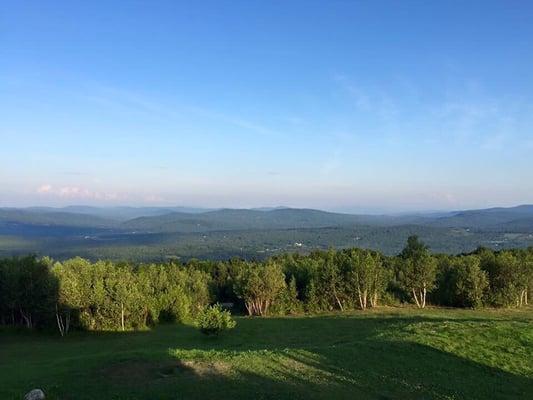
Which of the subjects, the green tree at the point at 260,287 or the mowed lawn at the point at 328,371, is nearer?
the mowed lawn at the point at 328,371

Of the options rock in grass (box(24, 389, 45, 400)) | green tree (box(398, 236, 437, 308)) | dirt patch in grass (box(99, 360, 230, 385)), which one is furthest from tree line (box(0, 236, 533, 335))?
rock in grass (box(24, 389, 45, 400))

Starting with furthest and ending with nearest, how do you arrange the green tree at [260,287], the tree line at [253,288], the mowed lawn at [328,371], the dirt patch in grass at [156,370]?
the green tree at [260,287] → the tree line at [253,288] → the dirt patch in grass at [156,370] → the mowed lawn at [328,371]

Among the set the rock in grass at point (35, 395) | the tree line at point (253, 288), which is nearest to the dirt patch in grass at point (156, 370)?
the rock in grass at point (35, 395)

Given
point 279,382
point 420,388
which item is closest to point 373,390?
point 420,388

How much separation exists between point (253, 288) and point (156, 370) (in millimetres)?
51472

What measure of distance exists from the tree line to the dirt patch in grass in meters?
35.2

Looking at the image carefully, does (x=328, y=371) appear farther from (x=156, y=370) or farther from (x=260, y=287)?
(x=260, y=287)

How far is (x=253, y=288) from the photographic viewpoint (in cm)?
7575

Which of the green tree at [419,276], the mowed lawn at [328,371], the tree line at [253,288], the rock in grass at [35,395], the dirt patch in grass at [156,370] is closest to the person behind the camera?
the rock in grass at [35,395]

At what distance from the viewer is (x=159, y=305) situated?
219 feet

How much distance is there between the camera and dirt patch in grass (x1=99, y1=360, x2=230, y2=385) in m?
23.3

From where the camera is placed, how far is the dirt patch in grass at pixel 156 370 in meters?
23.3

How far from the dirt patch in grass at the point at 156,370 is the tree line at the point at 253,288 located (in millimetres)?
35245

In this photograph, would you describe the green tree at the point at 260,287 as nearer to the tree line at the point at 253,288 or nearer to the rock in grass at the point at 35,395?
the tree line at the point at 253,288
